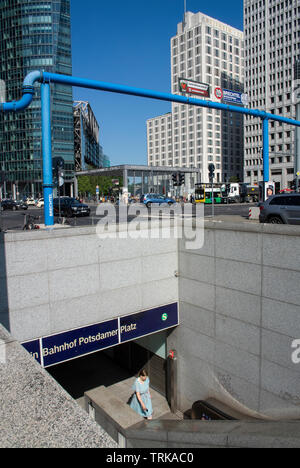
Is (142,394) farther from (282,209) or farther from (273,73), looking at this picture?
(273,73)

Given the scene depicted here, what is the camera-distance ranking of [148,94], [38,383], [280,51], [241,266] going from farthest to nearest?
1. [280,51]
2. [148,94]
3. [241,266]
4. [38,383]

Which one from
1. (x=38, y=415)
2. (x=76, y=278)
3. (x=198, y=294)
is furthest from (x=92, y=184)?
(x=38, y=415)

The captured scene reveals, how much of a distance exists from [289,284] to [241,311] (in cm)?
183

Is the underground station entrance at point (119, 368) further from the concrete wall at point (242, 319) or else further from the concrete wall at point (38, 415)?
the concrete wall at point (38, 415)

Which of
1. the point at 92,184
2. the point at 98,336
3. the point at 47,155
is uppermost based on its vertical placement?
the point at 92,184

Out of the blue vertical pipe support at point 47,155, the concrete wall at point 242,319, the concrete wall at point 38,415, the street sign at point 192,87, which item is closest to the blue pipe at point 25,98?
the blue vertical pipe support at point 47,155

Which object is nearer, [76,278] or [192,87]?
[76,278]

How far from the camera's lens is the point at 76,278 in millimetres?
9570

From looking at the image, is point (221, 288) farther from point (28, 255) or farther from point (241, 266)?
point (28, 255)

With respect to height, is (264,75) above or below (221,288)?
above

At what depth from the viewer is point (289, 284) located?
834 cm

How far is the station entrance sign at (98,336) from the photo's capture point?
922 centimetres

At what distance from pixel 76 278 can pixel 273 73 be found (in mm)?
102458
